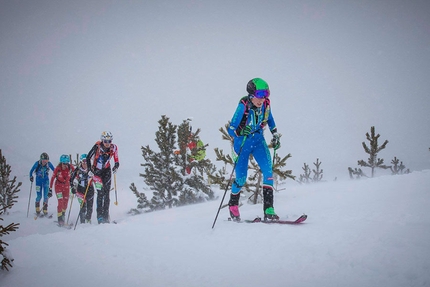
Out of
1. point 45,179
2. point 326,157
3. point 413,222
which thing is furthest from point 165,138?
point 326,157

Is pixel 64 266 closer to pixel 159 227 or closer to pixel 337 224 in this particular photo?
pixel 159 227

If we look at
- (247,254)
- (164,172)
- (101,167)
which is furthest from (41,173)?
(247,254)

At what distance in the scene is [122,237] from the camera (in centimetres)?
343

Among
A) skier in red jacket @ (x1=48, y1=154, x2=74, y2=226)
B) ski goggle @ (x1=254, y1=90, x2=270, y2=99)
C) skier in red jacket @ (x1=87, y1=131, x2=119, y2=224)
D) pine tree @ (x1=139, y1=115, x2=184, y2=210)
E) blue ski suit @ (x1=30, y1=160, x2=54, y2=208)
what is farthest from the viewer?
pine tree @ (x1=139, y1=115, x2=184, y2=210)

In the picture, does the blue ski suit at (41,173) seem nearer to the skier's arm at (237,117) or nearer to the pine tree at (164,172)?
the pine tree at (164,172)

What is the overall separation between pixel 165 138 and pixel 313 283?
11.0 m

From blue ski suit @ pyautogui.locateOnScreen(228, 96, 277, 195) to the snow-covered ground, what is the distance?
3.67ft

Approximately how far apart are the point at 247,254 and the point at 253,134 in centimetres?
232

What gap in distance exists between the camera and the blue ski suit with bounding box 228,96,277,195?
13.8ft

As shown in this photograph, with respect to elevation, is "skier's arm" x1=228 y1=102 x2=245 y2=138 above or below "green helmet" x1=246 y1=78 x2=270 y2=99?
below

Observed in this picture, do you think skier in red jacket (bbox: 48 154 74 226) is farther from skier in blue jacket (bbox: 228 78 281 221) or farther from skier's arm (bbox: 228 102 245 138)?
skier's arm (bbox: 228 102 245 138)

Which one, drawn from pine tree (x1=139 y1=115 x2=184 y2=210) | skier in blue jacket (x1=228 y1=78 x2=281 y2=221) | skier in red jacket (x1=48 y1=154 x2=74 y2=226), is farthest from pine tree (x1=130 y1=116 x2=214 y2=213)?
skier in blue jacket (x1=228 y1=78 x2=281 y2=221)

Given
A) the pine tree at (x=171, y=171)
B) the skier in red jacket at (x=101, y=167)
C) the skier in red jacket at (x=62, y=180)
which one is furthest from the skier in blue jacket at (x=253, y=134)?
the skier in red jacket at (x=62, y=180)

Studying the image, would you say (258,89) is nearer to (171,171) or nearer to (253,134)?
(253,134)
